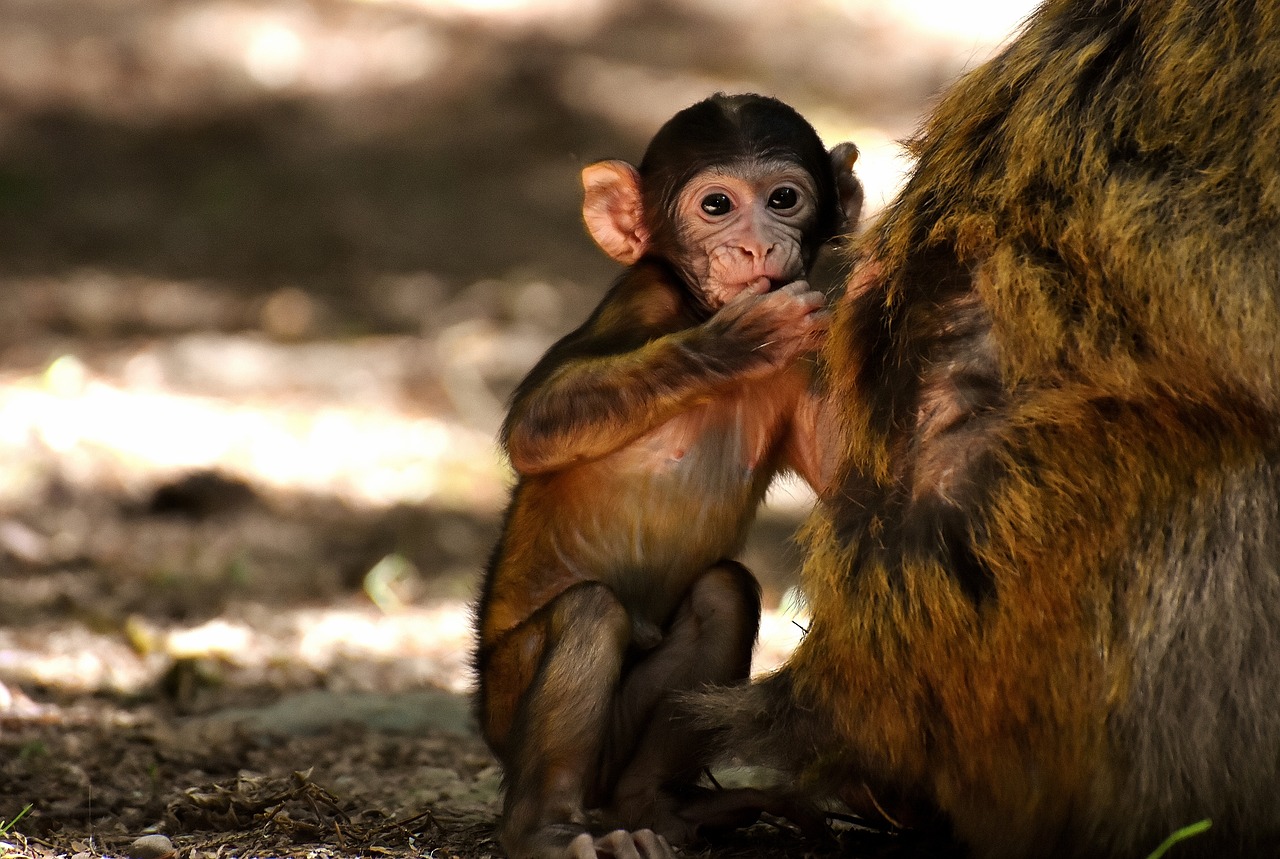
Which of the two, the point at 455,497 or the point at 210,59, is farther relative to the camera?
the point at 210,59

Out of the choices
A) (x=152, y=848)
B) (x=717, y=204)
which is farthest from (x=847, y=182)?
(x=152, y=848)

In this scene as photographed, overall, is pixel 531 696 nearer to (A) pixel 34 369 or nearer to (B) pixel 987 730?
(B) pixel 987 730

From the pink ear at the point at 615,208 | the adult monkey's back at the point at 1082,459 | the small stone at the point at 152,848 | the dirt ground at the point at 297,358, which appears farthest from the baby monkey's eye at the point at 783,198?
the small stone at the point at 152,848

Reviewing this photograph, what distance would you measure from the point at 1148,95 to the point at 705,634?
154 cm

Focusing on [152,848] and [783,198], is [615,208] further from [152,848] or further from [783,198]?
[152,848]

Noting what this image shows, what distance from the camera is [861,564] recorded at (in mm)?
3369

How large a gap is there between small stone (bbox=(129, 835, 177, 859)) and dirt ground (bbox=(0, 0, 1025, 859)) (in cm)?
1

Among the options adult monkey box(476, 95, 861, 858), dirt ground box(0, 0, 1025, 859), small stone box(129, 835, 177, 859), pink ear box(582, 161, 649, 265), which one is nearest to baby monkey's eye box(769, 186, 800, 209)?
adult monkey box(476, 95, 861, 858)

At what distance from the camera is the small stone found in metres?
3.65

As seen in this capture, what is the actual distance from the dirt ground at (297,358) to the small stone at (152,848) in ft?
0.04

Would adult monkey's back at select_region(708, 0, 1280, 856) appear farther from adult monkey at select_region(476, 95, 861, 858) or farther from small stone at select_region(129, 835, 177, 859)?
small stone at select_region(129, 835, 177, 859)

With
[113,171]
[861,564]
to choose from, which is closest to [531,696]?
[861,564]

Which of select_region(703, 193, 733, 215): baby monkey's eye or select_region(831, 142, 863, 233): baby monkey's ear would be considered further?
select_region(831, 142, 863, 233): baby monkey's ear

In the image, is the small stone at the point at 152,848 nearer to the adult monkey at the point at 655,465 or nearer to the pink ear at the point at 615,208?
the adult monkey at the point at 655,465
